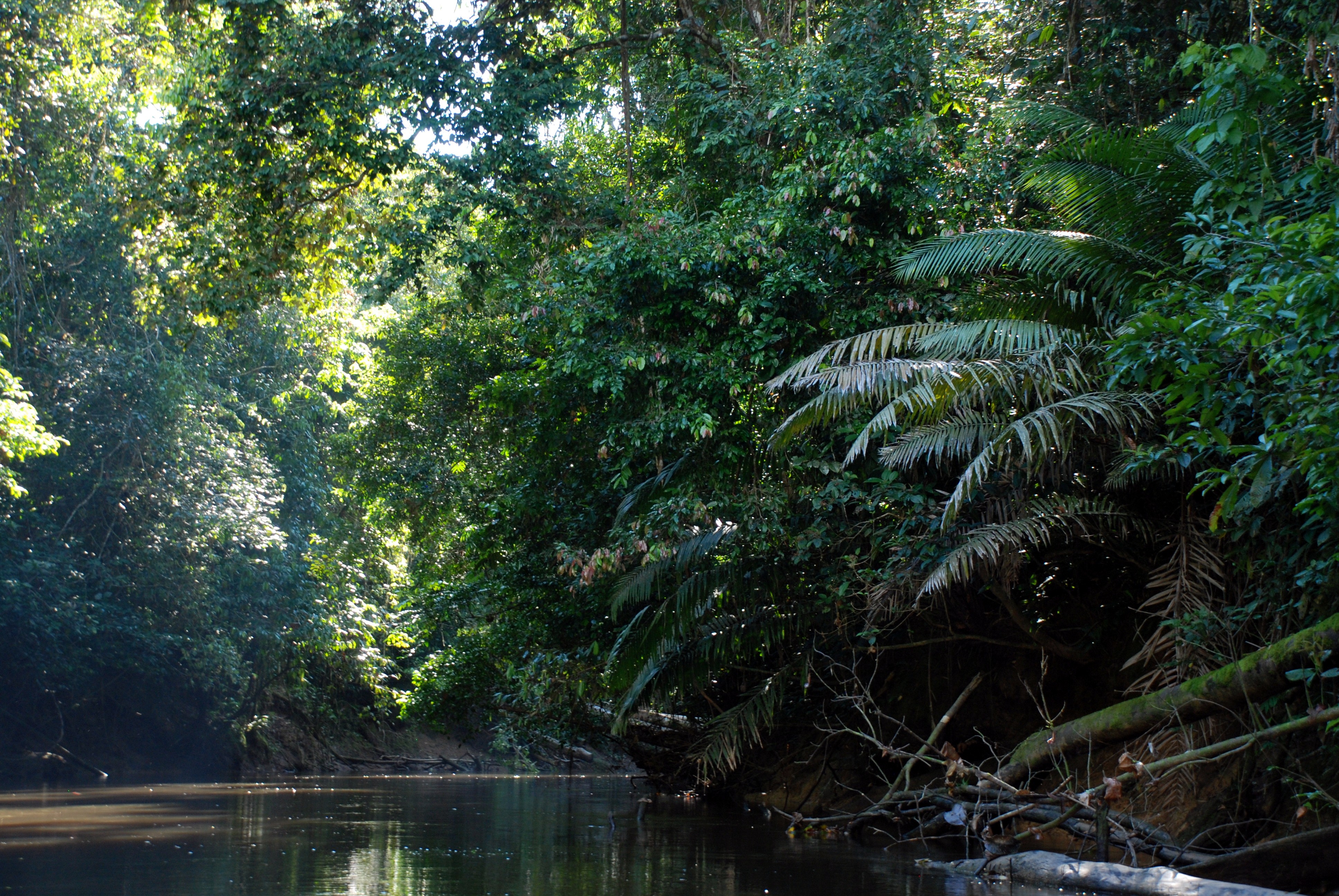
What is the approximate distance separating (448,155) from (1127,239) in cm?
702

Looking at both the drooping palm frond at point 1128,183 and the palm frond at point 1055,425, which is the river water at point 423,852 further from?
the drooping palm frond at point 1128,183

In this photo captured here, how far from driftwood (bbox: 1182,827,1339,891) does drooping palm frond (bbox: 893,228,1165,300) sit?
3.68 meters

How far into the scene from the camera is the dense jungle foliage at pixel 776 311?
729 cm

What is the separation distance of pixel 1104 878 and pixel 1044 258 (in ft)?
13.4

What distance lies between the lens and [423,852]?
8656mm

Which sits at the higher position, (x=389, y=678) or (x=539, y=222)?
(x=539, y=222)

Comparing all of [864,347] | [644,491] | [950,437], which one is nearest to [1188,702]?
[950,437]

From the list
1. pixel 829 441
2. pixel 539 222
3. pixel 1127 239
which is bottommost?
pixel 829 441

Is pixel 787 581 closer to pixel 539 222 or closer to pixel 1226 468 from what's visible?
pixel 1226 468

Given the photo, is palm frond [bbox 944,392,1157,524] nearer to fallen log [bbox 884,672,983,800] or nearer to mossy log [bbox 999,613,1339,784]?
mossy log [bbox 999,613,1339,784]

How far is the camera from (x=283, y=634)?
23.2 metres

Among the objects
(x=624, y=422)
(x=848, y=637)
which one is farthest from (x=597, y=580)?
(x=848, y=637)

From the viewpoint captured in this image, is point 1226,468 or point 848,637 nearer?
point 1226,468

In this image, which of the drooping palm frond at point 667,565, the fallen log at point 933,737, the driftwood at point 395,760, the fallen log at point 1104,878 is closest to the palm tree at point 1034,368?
the fallen log at point 933,737
